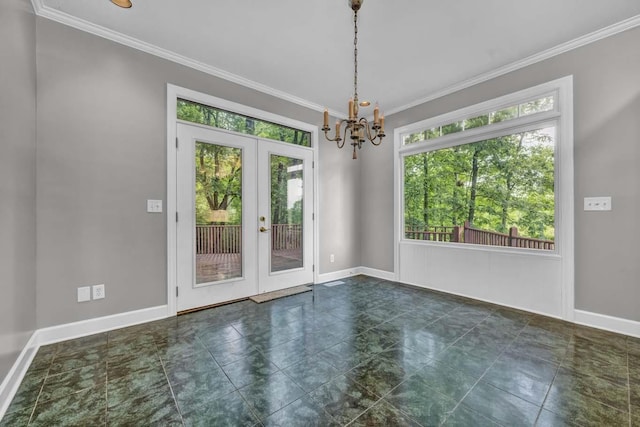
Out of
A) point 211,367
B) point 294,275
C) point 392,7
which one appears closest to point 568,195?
point 392,7

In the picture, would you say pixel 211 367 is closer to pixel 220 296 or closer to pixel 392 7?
pixel 220 296

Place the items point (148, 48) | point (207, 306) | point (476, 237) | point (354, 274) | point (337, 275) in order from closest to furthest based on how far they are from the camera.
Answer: point (148, 48) < point (207, 306) < point (476, 237) < point (337, 275) < point (354, 274)

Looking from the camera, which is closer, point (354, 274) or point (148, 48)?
point (148, 48)

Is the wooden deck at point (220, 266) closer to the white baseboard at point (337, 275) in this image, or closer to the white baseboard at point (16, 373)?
the white baseboard at point (337, 275)

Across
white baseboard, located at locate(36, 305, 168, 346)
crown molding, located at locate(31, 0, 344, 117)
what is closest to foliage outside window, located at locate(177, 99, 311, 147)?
crown molding, located at locate(31, 0, 344, 117)

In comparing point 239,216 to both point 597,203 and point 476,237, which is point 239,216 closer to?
point 476,237

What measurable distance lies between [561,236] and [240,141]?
3967mm

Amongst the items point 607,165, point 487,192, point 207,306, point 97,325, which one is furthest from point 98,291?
point 607,165

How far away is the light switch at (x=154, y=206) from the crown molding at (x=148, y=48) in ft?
5.34

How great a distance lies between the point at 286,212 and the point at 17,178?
2729mm

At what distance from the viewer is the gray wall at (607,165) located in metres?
2.53

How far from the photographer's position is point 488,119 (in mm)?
3506

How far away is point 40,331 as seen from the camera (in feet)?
7.59

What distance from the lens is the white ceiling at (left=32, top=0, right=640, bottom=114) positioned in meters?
2.32
